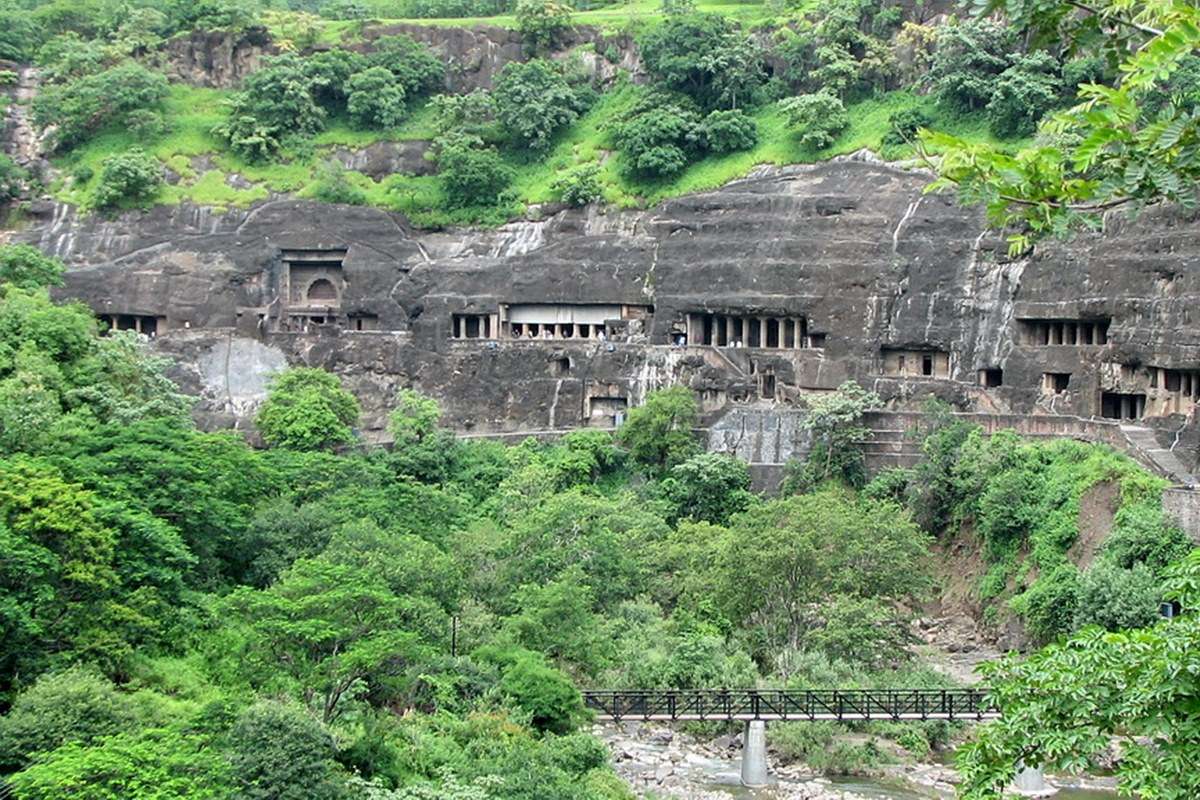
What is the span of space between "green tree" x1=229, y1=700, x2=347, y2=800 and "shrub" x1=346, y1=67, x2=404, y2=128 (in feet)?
137

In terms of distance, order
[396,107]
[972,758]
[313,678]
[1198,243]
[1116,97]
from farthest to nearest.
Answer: [396,107]
[1198,243]
[313,678]
[972,758]
[1116,97]

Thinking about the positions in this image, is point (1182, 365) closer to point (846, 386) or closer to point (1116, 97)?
point (846, 386)

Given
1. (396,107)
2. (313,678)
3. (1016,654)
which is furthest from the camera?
(396,107)

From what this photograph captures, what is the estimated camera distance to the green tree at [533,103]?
5975 cm

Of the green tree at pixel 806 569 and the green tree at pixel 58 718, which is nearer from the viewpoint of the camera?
the green tree at pixel 58 718

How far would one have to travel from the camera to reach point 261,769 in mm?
21906

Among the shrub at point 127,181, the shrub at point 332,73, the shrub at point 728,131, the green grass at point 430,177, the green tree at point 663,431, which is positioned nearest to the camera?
the green tree at point 663,431

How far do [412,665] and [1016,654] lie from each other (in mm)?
18653

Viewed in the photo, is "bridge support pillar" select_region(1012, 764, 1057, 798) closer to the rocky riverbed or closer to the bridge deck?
the rocky riverbed

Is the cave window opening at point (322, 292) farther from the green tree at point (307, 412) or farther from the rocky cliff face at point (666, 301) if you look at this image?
the green tree at point (307, 412)

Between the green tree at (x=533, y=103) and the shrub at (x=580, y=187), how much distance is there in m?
4.46

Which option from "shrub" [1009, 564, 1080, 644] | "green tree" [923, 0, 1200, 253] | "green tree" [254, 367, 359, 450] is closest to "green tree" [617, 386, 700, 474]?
"green tree" [254, 367, 359, 450]

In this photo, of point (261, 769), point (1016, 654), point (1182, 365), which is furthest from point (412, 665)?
point (1182, 365)

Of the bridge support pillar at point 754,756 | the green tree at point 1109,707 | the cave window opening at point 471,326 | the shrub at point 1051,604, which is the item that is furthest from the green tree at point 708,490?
the green tree at point 1109,707
